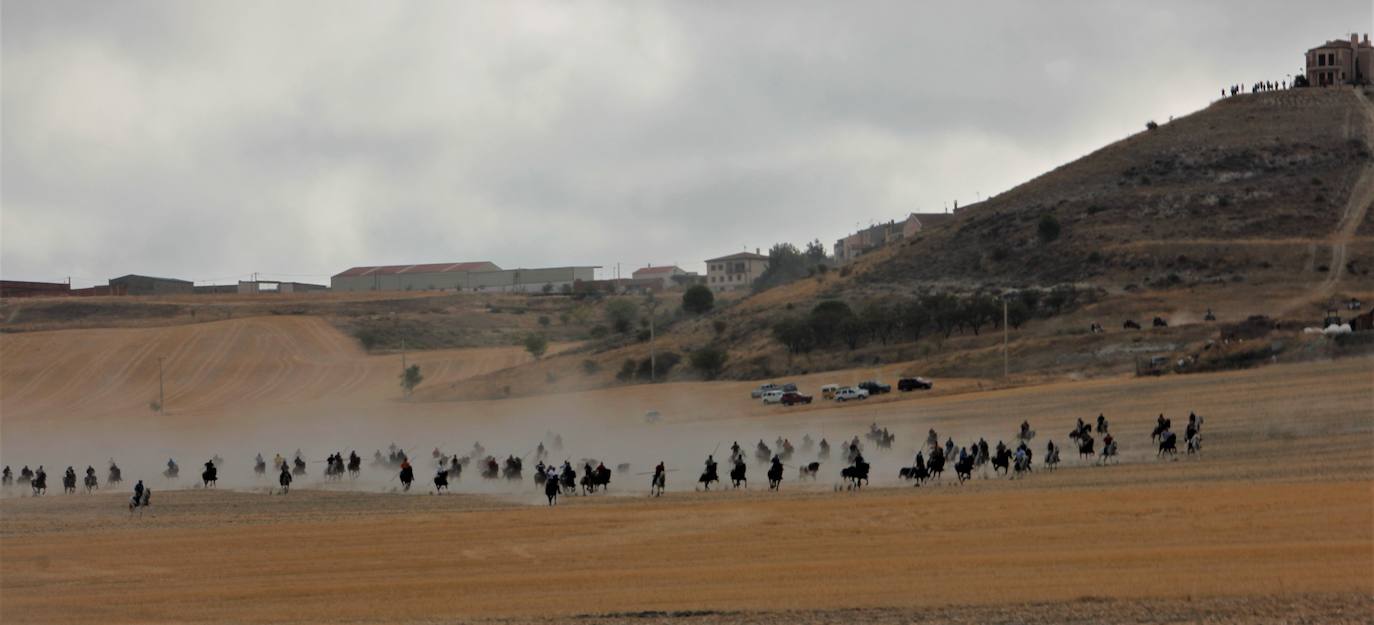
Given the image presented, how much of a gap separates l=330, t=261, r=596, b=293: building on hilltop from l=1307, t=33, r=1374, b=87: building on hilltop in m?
83.8

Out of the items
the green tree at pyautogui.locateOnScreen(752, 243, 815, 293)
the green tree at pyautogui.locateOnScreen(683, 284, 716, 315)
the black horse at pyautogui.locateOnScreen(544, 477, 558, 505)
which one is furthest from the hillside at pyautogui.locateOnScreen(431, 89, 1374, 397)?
the black horse at pyautogui.locateOnScreen(544, 477, 558, 505)

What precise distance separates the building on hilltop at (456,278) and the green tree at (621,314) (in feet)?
119

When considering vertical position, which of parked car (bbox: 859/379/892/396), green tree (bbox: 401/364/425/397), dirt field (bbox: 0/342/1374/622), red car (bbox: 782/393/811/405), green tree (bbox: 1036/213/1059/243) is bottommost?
dirt field (bbox: 0/342/1374/622)

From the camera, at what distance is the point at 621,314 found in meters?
137

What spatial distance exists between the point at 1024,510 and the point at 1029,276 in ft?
274

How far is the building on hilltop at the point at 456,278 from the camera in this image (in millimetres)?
185500

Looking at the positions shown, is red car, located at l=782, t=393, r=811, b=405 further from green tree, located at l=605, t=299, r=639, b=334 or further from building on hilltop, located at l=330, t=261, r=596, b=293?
building on hilltop, located at l=330, t=261, r=596, b=293

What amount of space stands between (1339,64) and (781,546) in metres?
138

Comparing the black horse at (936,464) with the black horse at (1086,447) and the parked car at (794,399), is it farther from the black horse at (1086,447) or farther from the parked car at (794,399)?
the parked car at (794,399)

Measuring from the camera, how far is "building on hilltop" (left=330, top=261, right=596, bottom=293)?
609 ft

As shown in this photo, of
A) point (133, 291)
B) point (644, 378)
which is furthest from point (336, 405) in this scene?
point (133, 291)

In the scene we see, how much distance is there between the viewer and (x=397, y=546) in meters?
32.1

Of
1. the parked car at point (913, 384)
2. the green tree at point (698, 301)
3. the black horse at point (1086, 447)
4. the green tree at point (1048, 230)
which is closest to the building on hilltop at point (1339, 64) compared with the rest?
the green tree at point (1048, 230)

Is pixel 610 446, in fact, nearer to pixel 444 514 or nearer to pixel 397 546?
pixel 444 514
